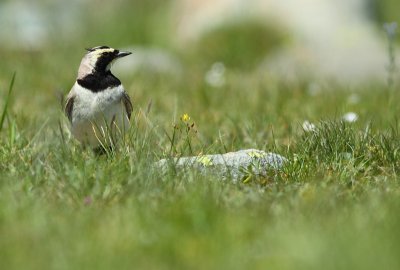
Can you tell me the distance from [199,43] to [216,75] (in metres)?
2.01

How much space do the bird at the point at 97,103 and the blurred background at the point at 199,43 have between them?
6.58 ft

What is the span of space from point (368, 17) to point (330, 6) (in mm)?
677

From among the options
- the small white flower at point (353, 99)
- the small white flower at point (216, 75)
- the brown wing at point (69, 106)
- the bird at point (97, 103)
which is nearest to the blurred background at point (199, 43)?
the small white flower at point (216, 75)

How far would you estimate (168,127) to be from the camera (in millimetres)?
7254

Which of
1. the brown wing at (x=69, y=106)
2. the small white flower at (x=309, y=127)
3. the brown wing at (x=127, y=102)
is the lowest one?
the brown wing at (x=69, y=106)

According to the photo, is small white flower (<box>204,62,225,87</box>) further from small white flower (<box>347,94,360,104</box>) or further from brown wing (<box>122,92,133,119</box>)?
brown wing (<box>122,92,133,119</box>)

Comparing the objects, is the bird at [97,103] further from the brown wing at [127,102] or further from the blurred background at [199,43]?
the blurred background at [199,43]

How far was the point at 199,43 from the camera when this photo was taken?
11.8 metres

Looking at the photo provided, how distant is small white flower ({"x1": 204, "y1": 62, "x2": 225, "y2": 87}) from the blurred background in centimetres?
1

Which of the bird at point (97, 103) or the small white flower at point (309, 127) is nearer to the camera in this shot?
the small white flower at point (309, 127)

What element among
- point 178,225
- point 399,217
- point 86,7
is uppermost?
point 86,7

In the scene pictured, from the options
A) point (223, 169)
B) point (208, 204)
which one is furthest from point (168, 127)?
point (208, 204)

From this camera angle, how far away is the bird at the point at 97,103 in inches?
227

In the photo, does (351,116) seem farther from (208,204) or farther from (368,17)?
(368,17)
